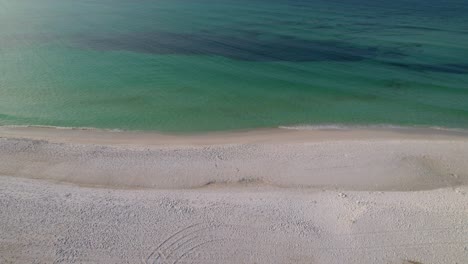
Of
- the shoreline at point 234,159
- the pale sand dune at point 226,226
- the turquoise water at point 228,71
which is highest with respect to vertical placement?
the turquoise water at point 228,71

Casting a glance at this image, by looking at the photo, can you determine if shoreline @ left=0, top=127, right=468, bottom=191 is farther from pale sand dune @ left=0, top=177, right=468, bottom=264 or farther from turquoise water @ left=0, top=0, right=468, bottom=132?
turquoise water @ left=0, top=0, right=468, bottom=132

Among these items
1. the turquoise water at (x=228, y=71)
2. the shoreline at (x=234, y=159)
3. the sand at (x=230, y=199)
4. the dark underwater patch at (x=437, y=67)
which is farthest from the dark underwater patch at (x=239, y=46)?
the sand at (x=230, y=199)

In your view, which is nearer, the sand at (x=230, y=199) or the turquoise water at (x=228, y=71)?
the sand at (x=230, y=199)

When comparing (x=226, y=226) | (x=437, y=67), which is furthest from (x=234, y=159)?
(x=437, y=67)

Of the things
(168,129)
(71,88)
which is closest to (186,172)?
(168,129)

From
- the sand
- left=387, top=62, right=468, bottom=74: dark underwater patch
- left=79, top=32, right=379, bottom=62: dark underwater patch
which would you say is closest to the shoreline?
the sand

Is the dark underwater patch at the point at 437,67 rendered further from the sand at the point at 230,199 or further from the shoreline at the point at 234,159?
the sand at the point at 230,199
